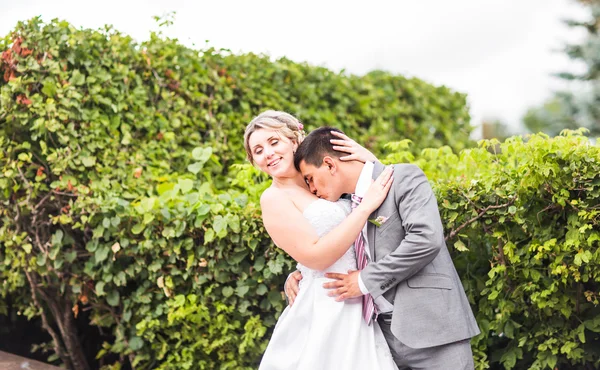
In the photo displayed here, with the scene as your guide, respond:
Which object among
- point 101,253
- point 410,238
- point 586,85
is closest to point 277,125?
point 410,238

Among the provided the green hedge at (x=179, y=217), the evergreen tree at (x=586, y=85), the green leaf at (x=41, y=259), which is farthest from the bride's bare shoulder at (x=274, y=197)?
the evergreen tree at (x=586, y=85)

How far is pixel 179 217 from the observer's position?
4617 mm

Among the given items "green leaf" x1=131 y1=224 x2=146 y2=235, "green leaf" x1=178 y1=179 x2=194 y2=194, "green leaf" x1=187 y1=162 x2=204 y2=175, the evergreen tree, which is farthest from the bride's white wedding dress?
the evergreen tree

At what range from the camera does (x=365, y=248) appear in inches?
126

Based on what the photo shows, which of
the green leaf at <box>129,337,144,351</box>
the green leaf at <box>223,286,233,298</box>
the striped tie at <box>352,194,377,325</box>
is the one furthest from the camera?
the green leaf at <box>129,337,144,351</box>

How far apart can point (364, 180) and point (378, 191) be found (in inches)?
5.9

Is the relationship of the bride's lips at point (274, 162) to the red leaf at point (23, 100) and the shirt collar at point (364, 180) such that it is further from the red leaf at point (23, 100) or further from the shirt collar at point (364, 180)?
the red leaf at point (23, 100)

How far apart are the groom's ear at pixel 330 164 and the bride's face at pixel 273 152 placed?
0.33 m

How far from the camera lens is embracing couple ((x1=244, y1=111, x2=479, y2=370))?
2.90m

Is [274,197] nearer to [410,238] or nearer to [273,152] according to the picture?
[273,152]

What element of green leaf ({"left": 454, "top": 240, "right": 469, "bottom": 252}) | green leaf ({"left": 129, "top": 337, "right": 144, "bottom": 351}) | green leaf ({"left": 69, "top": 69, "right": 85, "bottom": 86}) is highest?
green leaf ({"left": 69, "top": 69, "right": 85, "bottom": 86})

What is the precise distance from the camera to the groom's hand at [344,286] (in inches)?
119

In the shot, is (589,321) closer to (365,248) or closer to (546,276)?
(546,276)

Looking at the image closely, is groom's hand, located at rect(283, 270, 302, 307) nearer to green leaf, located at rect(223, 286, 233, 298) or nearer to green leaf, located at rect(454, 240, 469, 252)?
green leaf, located at rect(454, 240, 469, 252)
